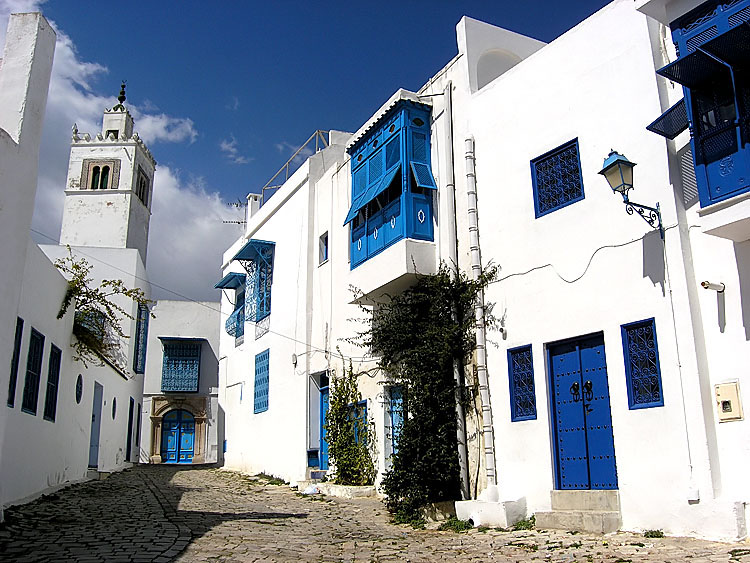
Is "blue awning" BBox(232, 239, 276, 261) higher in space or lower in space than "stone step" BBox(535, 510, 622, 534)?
higher

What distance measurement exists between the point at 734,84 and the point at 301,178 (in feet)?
37.1

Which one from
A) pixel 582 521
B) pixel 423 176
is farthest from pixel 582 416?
pixel 423 176

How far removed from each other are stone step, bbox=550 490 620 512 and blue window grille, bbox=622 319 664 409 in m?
1.02

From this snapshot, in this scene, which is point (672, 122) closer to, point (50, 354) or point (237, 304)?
point (50, 354)

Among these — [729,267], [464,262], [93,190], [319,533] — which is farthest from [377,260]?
[93,190]

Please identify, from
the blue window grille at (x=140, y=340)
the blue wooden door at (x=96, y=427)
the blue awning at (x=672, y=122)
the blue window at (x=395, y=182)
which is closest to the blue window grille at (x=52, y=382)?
the blue wooden door at (x=96, y=427)

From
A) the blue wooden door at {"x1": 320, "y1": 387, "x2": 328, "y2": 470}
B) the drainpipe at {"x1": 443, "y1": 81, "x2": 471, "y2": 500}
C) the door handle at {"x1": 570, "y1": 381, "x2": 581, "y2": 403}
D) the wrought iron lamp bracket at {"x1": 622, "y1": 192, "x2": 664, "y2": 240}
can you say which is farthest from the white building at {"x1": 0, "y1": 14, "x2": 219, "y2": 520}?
the wrought iron lamp bracket at {"x1": 622, "y1": 192, "x2": 664, "y2": 240}

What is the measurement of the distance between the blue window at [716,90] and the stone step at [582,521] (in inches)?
135

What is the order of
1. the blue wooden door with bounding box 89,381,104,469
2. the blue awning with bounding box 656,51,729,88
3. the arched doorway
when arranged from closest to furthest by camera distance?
1. the blue awning with bounding box 656,51,729,88
2. the blue wooden door with bounding box 89,381,104,469
3. the arched doorway

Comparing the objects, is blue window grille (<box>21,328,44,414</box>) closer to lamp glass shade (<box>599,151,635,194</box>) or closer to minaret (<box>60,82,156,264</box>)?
lamp glass shade (<box>599,151,635,194</box>)

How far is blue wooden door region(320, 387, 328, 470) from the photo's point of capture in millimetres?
14500

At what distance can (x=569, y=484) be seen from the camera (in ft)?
27.5

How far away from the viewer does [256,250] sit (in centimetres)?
1886

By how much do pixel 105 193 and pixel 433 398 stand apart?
102 feet
